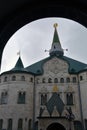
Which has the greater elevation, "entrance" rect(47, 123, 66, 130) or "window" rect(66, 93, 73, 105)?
"window" rect(66, 93, 73, 105)

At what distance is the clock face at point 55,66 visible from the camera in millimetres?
36750

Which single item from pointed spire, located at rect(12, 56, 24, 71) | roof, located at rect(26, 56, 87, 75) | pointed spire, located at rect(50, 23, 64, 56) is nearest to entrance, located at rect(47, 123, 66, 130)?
roof, located at rect(26, 56, 87, 75)

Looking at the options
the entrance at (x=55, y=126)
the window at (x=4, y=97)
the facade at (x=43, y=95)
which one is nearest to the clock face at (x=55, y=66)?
the facade at (x=43, y=95)

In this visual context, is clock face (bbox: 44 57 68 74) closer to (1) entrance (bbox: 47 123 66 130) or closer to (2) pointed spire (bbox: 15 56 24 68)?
(2) pointed spire (bbox: 15 56 24 68)

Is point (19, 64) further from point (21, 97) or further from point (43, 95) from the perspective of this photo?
Answer: point (43, 95)

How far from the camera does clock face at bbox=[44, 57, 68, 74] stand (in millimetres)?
36750

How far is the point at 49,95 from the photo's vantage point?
3500 cm

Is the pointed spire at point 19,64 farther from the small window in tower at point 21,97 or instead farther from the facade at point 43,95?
the small window in tower at point 21,97

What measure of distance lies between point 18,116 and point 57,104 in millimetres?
7072

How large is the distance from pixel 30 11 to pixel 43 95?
1263 inches

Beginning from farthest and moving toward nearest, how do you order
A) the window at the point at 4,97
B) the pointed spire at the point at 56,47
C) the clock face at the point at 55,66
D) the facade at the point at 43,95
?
the pointed spire at the point at 56,47, the clock face at the point at 55,66, the window at the point at 4,97, the facade at the point at 43,95

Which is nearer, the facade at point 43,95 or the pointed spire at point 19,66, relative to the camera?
the facade at point 43,95

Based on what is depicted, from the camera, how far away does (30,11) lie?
3721mm

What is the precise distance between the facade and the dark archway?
2692cm
